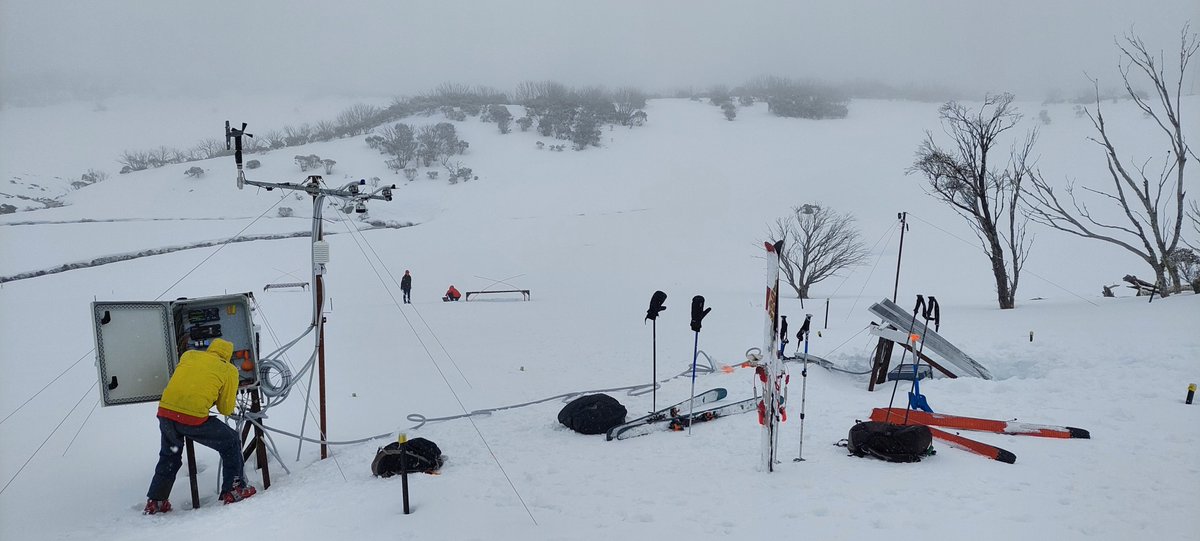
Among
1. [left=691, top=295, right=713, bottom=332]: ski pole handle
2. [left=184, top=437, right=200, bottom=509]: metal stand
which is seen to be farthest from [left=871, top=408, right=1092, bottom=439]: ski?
[left=184, top=437, right=200, bottom=509]: metal stand

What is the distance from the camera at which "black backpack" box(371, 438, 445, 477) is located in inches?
268

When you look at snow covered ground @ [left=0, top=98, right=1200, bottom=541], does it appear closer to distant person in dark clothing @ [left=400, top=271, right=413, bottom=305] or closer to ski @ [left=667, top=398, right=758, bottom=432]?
ski @ [left=667, top=398, right=758, bottom=432]

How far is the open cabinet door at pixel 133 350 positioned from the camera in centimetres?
668

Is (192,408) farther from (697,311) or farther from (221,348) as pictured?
(697,311)

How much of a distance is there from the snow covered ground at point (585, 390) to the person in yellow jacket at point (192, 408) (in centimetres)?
42

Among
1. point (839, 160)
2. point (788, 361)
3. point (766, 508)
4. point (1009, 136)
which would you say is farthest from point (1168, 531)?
point (1009, 136)

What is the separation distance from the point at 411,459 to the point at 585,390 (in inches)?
197

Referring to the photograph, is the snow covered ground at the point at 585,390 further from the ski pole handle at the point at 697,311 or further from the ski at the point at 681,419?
the ski pole handle at the point at 697,311

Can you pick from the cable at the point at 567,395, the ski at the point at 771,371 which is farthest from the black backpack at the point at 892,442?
the cable at the point at 567,395

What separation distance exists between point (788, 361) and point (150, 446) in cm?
1110

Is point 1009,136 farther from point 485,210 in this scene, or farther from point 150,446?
point 150,446

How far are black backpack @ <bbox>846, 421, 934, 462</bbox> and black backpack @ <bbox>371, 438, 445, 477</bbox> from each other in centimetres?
497

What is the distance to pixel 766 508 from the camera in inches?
208

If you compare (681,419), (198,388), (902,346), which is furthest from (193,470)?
(902,346)
